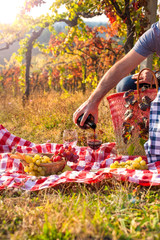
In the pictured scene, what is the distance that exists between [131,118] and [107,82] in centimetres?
44

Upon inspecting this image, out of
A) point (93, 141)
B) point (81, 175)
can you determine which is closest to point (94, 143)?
point (93, 141)

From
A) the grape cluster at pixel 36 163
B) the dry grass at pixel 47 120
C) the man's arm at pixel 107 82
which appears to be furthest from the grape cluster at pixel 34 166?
the dry grass at pixel 47 120

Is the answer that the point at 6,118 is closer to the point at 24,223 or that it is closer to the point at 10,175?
the point at 10,175

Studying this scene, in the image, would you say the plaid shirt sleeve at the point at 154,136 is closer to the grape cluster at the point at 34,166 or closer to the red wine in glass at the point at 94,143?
the red wine in glass at the point at 94,143

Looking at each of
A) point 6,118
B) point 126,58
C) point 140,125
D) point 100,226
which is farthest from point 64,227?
point 6,118

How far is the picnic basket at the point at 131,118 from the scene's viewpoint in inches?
89.7

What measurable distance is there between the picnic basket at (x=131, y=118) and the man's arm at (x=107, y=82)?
139 millimetres

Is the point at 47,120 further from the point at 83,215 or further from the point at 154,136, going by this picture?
the point at 83,215

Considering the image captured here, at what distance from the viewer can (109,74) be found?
2201mm

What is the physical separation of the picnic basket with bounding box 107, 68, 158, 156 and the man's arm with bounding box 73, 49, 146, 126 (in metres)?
0.14

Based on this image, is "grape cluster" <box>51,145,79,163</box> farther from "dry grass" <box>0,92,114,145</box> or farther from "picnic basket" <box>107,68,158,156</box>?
"dry grass" <box>0,92,114,145</box>

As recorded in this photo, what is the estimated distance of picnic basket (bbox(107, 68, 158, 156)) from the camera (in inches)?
89.7

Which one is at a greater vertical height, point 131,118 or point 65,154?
point 131,118

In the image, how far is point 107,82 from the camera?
218 centimetres
